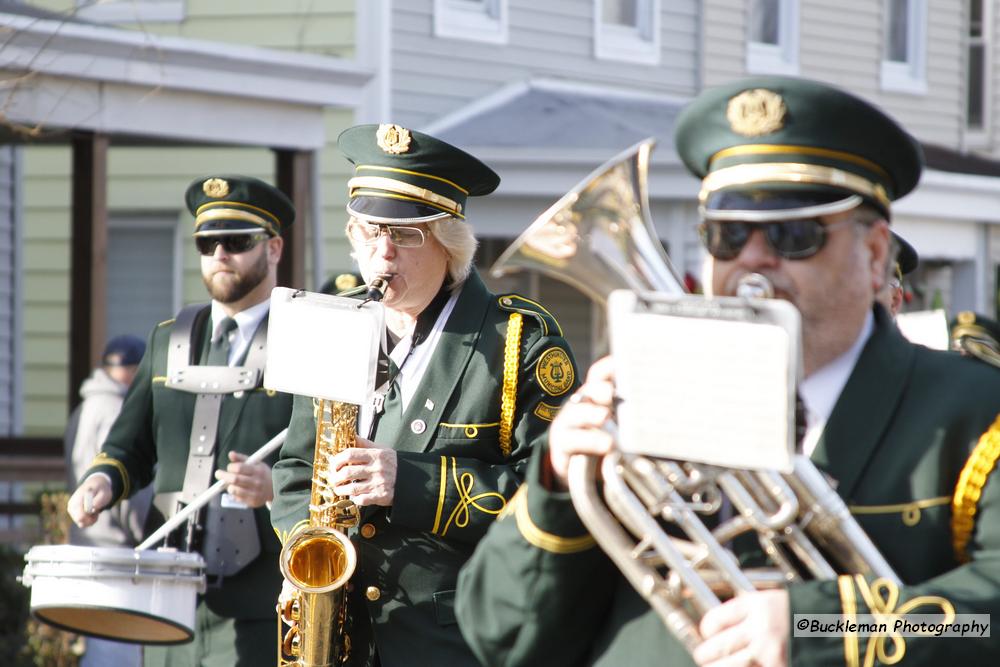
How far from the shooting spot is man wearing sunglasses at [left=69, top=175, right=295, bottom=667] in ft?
17.1

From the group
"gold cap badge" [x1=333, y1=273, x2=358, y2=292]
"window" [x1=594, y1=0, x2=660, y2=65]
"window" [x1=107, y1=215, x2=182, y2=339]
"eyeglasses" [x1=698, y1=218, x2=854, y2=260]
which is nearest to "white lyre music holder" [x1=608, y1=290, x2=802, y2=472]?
"eyeglasses" [x1=698, y1=218, x2=854, y2=260]

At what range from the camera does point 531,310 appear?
428 cm

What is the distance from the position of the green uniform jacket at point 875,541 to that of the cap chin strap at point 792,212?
9.8 inches

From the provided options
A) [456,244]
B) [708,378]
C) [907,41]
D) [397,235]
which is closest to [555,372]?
[456,244]

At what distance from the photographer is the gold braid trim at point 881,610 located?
2.30 meters

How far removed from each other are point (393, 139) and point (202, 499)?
1.52 m

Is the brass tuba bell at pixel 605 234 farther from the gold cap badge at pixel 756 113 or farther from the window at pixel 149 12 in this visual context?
the window at pixel 149 12

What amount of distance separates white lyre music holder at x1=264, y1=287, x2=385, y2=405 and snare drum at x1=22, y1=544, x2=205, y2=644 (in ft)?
3.83

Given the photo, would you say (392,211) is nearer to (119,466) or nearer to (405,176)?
(405,176)

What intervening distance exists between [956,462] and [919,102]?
1584 cm

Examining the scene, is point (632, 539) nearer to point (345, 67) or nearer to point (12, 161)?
point (345, 67)

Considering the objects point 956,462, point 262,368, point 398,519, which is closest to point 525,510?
point 956,462

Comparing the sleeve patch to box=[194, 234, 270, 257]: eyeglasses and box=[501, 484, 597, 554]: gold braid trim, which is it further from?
box=[194, 234, 270, 257]: eyeglasses

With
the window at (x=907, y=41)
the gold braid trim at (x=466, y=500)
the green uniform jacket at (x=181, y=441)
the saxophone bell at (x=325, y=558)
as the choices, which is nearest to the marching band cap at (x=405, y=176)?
the saxophone bell at (x=325, y=558)
